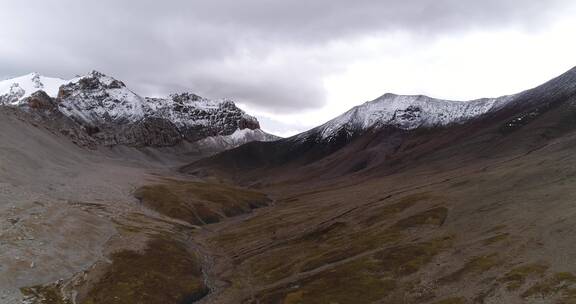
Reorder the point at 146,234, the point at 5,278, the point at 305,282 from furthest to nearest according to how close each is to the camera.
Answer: the point at 146,234
the point at 305,282
the point at 5,278

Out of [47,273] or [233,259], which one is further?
[233,259]

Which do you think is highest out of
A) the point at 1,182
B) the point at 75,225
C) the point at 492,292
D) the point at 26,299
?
the point at 1,182

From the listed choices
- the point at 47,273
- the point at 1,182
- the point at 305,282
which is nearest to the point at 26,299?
the point at 47,273

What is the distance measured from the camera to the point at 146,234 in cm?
15538

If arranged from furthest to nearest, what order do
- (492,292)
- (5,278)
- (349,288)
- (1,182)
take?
(1,182)
(349,288)
(5,278)
(492,292)

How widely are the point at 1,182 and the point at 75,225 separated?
171 ft

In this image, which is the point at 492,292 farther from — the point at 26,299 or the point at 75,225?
the point at 75,225

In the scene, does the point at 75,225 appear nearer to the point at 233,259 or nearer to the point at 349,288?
the point at 233,259

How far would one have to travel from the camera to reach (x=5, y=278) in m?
91.5

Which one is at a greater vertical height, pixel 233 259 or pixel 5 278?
pixel 5 278

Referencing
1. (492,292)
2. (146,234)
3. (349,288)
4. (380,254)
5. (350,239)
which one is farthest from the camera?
(146,234)

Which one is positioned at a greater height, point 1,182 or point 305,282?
point 1,182

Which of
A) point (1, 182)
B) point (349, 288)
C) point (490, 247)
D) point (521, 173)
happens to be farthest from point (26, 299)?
point (521, 173)

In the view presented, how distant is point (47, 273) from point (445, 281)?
8056 centimetres
